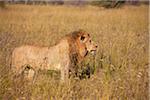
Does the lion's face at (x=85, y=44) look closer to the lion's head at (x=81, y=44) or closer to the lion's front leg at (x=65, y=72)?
the lion's head at (x=81, y=44)

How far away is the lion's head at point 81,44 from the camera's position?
18.8ft

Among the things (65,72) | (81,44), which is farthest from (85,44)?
(65,72)

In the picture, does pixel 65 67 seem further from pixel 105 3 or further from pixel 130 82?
pixel 105 3

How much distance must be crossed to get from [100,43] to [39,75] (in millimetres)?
2562

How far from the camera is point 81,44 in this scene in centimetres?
582

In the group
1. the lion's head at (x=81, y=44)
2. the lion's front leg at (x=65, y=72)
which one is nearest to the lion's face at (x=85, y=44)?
the lion's head at (x=81, y=44)

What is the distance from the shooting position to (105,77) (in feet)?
15.5

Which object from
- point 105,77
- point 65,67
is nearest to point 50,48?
point 65,67

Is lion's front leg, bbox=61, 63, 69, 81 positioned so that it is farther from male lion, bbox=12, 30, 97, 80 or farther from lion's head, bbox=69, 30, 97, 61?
lion's head, bbox=69, 30, 97, 61

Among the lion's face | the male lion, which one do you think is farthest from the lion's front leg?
the lion's face

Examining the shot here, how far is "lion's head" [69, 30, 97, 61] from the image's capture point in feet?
18.8

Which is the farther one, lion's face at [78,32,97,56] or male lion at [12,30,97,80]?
lion's face at [78,32,97,56]

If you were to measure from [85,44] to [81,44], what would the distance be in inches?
2.6

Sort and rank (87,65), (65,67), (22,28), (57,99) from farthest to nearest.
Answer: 1. (22,28)
2. (87,65)
3. (65,67)
4. (57,99)
